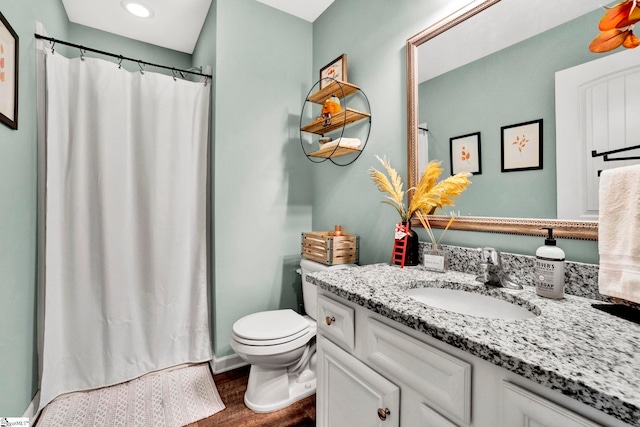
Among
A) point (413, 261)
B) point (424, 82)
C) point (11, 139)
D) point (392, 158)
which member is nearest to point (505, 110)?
point (424, 82)

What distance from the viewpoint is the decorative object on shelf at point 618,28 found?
74cm

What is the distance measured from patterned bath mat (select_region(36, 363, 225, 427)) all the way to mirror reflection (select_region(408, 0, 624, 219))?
175cm

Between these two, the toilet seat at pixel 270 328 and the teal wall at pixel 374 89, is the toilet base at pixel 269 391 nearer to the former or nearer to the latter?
the toilet seat at pixel 270 328

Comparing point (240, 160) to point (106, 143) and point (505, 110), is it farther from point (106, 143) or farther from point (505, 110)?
point (505, 110)

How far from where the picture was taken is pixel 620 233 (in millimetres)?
719

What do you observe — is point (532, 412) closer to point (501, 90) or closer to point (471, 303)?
point (471, 303)

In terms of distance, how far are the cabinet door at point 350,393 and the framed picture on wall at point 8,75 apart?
5.31ft

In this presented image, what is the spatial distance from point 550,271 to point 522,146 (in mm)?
453

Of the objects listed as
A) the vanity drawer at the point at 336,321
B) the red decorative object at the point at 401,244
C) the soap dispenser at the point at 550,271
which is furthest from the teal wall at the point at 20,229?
the soap dispenser at the point at 550,271

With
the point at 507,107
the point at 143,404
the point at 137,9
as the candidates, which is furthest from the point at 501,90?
the point at 137,9

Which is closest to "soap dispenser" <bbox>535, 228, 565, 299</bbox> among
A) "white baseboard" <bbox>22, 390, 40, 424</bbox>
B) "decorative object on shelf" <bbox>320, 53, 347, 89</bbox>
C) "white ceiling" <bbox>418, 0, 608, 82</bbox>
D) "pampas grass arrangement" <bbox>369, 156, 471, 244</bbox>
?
"pampas grass arrangement" <bbox>369, 156, 471, 244</bbox>

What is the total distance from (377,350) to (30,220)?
1862 mm

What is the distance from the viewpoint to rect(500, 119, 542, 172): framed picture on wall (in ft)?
3.20

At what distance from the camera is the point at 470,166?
1.18 meters
